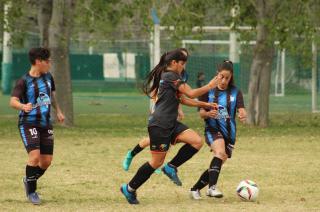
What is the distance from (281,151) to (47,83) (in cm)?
860

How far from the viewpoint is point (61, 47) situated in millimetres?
25953

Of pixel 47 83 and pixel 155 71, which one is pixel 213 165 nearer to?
pixel 155 71

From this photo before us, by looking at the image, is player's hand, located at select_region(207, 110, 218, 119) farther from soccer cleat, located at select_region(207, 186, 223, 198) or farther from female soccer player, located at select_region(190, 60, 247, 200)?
soccer cleat, located at select_region(207, 186, 223, 198)

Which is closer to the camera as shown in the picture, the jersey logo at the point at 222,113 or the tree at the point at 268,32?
the jersey logo at the point at 222,113

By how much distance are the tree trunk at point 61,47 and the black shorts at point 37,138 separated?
13.8 meters

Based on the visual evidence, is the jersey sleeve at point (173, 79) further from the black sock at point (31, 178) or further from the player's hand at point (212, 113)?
the black sock at point (31, 178)

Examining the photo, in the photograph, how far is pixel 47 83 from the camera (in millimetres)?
11984

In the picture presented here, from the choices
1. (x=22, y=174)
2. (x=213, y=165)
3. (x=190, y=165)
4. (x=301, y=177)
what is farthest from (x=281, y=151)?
(x=213, y=165)

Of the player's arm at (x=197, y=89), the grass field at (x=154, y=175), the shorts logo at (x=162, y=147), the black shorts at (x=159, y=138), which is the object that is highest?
the player's arm at (x=197, y=89)

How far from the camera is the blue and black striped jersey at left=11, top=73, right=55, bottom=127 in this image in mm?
11828

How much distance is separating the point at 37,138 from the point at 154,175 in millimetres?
3654

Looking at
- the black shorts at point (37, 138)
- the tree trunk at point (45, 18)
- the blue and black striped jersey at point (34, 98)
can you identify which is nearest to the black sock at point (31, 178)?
the black shorts at point (37, 138)

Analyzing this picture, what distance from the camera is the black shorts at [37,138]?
38.5ft

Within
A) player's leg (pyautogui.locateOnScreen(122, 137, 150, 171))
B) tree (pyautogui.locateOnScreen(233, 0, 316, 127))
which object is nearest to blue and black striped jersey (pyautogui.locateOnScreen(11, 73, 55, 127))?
player's leg (pyautogui.locateOnScreen(122, 137, 150, 171))
